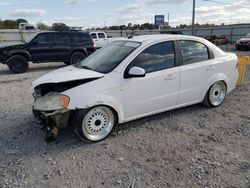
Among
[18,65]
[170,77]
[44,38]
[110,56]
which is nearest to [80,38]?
[44,38]

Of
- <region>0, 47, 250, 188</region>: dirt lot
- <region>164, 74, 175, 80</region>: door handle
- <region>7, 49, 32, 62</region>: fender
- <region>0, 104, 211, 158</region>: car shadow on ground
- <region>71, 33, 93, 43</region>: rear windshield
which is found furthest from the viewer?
<region>71, 33, 93, 43</region>: rear windshield

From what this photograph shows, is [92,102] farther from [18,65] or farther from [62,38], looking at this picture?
[62,38]


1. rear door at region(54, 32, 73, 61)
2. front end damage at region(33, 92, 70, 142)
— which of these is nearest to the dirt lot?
front end damage at region(33, 92, 70, 142)

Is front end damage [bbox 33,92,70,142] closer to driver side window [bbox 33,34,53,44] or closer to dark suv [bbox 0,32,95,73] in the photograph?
dark suv [bbox 0,32,95,73]

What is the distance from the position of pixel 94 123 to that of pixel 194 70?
2.22 meters

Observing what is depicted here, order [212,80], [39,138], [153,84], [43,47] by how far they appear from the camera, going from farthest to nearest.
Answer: [43,47] → [212,80] → [153,84] → [39,138]

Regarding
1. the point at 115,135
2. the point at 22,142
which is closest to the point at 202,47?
the point at 115,135

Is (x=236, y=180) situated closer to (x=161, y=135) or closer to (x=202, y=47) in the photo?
(x=161, y=135)

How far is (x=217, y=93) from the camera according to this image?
4996 mm

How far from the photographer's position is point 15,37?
26031 mm

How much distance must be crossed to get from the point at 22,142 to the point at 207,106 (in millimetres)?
3812

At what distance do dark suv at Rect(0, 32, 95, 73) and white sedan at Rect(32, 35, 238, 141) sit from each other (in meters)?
7.31

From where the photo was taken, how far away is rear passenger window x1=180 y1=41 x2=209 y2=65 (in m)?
4.32

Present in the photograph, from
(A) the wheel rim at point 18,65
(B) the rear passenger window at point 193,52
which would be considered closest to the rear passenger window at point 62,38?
(A) the wheel rim at point 18,65
